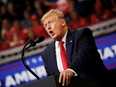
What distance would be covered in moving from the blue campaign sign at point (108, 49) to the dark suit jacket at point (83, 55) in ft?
4.04

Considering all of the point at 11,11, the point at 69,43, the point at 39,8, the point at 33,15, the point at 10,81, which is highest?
the point at 11,11

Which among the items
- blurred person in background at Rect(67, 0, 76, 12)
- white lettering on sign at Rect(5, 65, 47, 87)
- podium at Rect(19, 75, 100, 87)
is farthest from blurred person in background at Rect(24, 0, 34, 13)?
podium at Rect(19, 75, 100, 87)

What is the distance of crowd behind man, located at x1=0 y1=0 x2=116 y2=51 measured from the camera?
3.48 meters

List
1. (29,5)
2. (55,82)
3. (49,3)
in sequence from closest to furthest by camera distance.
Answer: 1. (55,82)
2. (49,3)
3. (29,5)

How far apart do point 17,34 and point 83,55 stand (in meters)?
3.06

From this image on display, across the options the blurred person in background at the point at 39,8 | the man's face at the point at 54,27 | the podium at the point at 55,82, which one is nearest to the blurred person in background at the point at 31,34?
the blurred person in background at the point at 39,8

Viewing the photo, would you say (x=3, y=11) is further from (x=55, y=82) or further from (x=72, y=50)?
(x=55, y=82)

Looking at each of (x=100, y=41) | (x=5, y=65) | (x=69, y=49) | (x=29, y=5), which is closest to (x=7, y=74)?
(x=5, y=65)

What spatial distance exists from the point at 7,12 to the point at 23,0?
0.57m

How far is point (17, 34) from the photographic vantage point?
3.91 meters

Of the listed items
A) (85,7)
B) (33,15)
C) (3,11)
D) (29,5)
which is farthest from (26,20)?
(85,7)

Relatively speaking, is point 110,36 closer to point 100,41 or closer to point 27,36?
point 100,41

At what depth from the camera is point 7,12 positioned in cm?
457

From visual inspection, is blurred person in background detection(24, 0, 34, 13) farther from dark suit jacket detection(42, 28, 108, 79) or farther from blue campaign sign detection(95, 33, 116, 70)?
dark suit jacket detection(42, 28, 108, 79)
